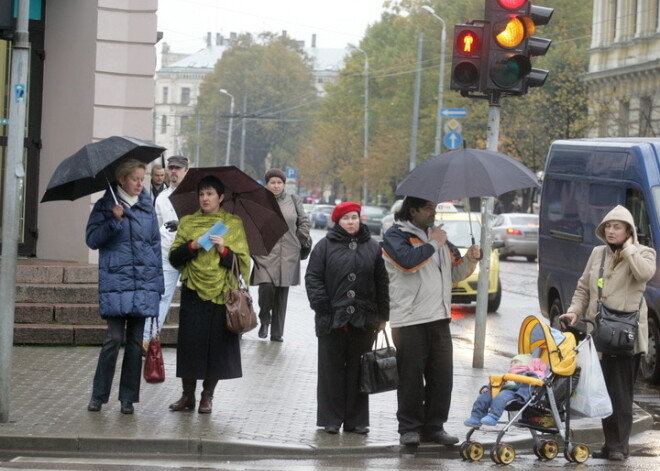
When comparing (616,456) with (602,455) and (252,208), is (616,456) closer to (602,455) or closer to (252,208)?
(602,455)

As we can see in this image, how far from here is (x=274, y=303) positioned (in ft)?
49.9

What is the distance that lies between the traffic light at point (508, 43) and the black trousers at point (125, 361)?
4667 millimetres

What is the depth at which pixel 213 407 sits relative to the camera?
1030 cm

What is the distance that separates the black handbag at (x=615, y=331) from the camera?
9070mm

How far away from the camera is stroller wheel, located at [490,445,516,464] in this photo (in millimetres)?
8758

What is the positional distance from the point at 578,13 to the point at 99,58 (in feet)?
188

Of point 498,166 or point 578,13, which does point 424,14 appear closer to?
point 578,13

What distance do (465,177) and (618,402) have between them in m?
1.85

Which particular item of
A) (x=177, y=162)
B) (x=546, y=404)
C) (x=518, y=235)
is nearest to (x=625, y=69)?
(x=518, y=235)

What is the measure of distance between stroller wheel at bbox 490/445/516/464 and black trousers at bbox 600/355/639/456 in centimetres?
86

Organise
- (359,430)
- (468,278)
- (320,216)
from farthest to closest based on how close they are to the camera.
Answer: (320,216) → (468,278) → (359,430)

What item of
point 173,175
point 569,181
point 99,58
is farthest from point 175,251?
point 569,181

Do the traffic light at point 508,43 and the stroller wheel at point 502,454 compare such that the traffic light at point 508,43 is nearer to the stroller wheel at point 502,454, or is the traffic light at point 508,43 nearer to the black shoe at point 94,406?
the stroller wheel at point 502,454

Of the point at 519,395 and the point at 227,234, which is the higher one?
the point at 227,234
